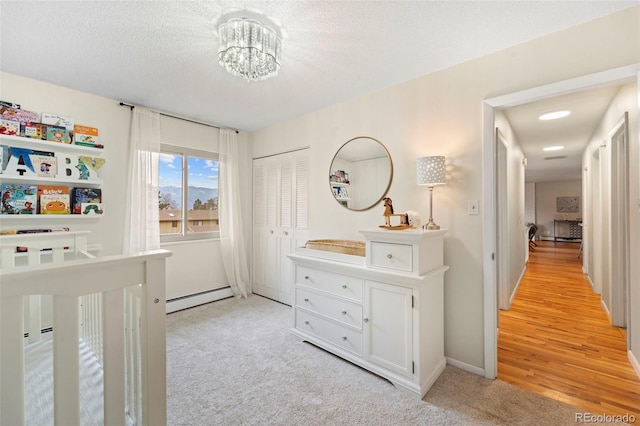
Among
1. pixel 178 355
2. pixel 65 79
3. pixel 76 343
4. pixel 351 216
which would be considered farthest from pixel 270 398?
pixel 65 79

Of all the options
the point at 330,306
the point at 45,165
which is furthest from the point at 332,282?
the point at 45,165

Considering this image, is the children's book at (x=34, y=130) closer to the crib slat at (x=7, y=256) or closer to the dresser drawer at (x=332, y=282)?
the crib slat at (x=7, y=256)

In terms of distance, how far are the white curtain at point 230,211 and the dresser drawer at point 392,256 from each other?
2419 millimetres

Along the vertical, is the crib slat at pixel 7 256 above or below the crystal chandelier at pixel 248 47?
below

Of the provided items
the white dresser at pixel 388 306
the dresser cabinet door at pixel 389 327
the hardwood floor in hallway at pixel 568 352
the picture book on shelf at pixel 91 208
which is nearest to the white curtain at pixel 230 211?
the picture book on shelf at pixel 91 208

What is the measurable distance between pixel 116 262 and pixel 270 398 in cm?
135

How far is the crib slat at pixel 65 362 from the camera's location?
969mm

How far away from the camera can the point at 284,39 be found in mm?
1931

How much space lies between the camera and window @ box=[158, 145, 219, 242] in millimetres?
3531

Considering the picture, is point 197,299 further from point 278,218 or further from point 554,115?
point 554,115

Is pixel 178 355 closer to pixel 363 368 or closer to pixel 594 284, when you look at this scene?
pixel 363 368

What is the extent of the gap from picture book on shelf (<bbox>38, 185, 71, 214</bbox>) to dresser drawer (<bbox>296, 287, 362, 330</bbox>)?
92.8 inches

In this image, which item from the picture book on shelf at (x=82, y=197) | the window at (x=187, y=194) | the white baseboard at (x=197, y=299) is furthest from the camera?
the window at (x=187, y=194)

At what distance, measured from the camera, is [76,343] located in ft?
3.31
